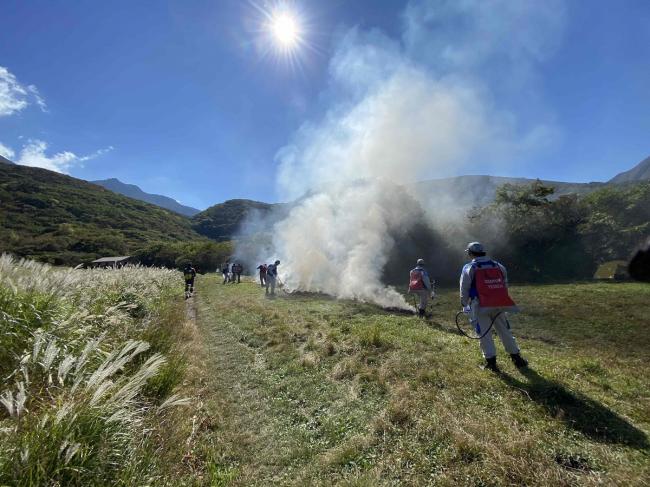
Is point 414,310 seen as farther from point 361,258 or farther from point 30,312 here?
point 30,312

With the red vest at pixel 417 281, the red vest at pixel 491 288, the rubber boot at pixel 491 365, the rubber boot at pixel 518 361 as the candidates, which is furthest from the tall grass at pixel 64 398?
the red vest at pixel 417 281

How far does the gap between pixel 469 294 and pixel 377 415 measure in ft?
11.1

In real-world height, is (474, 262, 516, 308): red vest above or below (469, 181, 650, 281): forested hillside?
below

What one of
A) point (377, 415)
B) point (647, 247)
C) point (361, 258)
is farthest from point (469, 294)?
point (361, 258)

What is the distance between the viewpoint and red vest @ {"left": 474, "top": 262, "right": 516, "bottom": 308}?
6.65m

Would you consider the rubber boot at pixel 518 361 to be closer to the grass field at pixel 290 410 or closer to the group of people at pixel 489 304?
Answer: the group of people at pixel 489 304

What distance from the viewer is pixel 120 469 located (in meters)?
2.86

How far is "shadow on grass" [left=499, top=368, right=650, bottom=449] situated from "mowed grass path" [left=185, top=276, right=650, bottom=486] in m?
0.02

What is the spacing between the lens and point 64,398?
10.5ft

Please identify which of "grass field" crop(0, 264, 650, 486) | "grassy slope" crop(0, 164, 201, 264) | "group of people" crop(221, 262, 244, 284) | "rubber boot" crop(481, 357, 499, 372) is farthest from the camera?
"grassy slope" crop(0, 164, 201, 264)

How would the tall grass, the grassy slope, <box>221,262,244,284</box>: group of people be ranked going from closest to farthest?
1. the tall grass
2. <box>221,262,244,284</box>: group of people
3. the grassy slope

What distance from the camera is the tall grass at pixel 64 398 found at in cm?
246

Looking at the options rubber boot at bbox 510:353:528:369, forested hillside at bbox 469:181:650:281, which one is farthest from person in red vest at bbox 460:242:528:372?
forested hillside at bbox 469:181:650:281

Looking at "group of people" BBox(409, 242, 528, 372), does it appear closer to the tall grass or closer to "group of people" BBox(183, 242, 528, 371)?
"group of people" BBox(183, 242, 528, 371)
